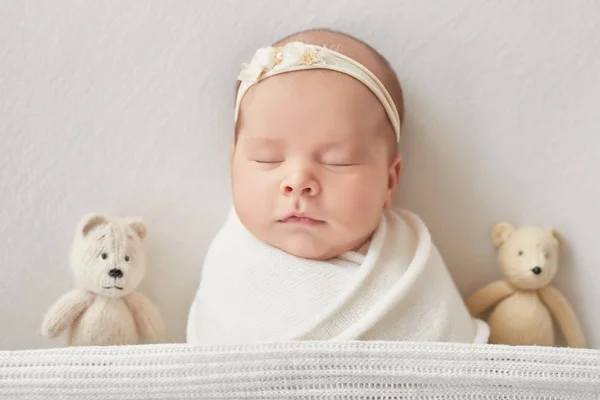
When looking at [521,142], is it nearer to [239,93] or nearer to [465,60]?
[465,60]

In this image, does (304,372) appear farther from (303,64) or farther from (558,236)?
(558,236)

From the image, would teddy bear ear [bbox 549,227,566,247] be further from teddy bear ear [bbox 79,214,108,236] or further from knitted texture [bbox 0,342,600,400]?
teddy bear ear [bbox 79,214,108,236]

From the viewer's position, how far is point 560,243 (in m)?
1.27

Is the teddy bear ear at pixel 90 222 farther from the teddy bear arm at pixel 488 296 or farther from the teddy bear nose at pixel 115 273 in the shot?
the teddy bear arm at pixel 488 296

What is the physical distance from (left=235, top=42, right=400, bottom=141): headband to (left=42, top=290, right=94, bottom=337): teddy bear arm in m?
0.45

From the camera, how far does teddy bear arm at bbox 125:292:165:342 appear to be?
46.9 inches

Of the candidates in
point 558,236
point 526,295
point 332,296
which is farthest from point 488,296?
point 332,296

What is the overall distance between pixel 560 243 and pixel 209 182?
2.21 feet

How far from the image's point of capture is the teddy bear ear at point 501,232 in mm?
1261

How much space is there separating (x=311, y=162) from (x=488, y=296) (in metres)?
0.47

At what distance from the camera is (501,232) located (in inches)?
50.0

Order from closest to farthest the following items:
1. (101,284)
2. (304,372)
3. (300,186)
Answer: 1. (304,372)
2. (300,186)
3. (101,284)

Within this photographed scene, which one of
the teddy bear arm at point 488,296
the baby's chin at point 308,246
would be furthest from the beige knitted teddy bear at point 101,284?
the teddy bear arm at point 488,296

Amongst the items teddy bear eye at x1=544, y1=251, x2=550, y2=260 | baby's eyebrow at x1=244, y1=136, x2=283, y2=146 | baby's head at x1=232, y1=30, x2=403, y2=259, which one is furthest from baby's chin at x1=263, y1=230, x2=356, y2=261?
teddy bear eye at x1=544, y1=251, x2=550, y2=260
